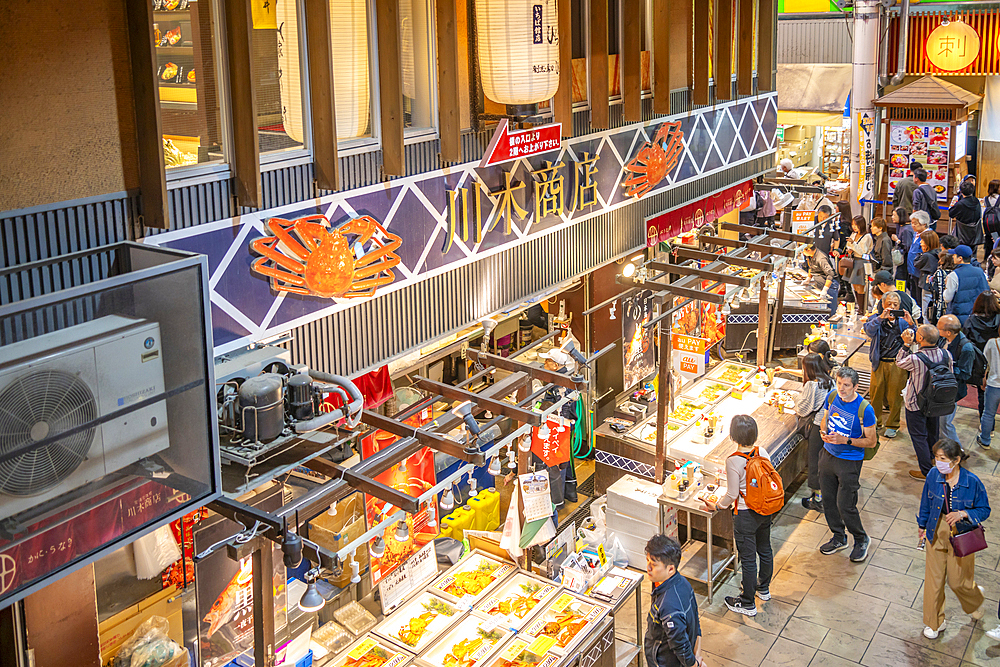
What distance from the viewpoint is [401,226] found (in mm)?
7203

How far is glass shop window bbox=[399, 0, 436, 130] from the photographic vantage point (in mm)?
7441

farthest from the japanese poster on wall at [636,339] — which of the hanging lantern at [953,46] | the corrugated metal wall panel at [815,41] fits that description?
the corrugated metal wall panel at [815,41]

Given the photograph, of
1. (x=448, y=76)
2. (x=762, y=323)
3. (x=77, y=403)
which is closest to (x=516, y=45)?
(x=448, y=76)

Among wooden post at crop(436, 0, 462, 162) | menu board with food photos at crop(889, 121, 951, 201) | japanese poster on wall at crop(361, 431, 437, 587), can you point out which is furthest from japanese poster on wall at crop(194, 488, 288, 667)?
menu board with food photos at crop(889, 121, 951, 201)

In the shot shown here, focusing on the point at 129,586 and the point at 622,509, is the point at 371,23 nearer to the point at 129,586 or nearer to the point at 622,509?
the point at 129,586

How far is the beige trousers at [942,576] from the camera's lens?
854cm

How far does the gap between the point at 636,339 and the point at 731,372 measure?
1719mm

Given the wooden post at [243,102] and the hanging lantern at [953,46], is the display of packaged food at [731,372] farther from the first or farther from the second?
the hanging lantern at [953,46]

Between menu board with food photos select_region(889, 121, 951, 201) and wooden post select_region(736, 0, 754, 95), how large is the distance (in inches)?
481

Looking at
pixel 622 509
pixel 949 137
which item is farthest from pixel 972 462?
pixel 949 137

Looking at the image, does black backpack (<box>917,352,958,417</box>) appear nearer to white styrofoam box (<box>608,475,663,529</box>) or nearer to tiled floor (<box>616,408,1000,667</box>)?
tiled floor (<box>616,408,1000,667</box>)

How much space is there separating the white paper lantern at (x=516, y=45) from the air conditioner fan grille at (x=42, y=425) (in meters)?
3.90

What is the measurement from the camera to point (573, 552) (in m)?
8.80

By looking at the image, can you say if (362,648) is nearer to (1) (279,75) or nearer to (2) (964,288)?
(1) (279,75)
